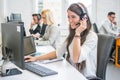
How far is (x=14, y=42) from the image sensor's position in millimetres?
1463

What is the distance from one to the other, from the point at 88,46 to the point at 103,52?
0.15 meters

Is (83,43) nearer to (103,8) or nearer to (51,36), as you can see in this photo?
(51,36)

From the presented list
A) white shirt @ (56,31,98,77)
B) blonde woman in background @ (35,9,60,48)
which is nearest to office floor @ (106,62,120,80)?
blonde woman in background @ (35,9,60,48)

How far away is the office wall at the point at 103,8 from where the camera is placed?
6500mm

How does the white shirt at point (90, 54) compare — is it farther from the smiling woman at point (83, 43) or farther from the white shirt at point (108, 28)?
the white shirt at point (108, 28)

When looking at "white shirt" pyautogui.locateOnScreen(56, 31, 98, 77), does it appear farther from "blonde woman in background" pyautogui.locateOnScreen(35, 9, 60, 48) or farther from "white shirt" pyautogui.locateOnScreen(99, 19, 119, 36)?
"white shirt" pyautogui.locateOnScreen(99, 19, 119, 36)

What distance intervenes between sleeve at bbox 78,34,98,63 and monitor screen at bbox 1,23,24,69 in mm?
563

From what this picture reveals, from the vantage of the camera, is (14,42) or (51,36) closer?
(14,42)

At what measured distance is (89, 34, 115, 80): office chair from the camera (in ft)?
6.10

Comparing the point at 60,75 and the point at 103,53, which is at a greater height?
the point at 103,53

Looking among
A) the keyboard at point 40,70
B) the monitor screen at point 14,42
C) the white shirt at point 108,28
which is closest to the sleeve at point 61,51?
the keyboard at point 40,70

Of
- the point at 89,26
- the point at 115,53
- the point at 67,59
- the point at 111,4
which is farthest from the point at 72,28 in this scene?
the point at 111,4

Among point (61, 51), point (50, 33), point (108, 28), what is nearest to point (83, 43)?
point (61, 51)

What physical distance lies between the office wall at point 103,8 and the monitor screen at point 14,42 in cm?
515
